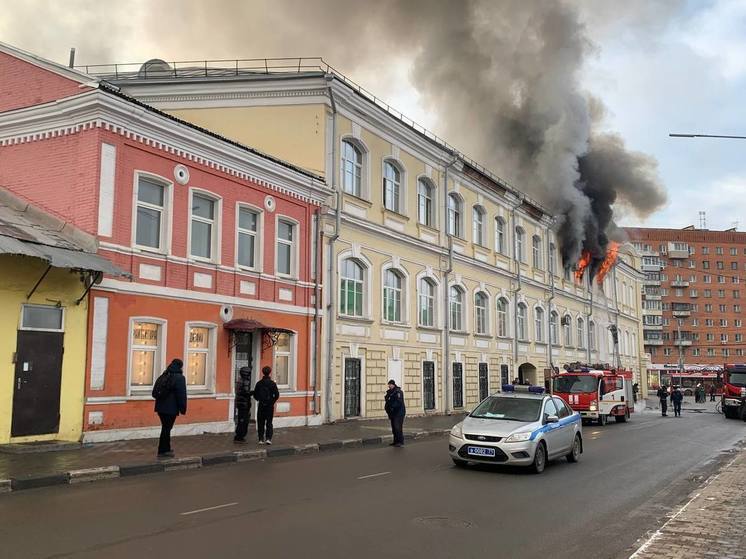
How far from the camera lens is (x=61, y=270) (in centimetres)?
1459

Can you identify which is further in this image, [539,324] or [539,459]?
[539,324]

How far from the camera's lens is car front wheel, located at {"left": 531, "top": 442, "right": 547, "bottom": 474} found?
40.9ft

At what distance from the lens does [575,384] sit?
29.3m

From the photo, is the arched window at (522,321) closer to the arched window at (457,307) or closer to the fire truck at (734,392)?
the arched window at (457,307)

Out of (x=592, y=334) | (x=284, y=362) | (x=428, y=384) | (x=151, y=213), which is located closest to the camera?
(x=151, y=213)

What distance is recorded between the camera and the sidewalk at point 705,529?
6645 mm

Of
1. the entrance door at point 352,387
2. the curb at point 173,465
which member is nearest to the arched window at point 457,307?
the entrance door at point 352,387

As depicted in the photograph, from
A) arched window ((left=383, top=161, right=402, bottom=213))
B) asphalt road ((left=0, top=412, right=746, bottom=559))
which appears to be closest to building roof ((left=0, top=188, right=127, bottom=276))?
asphalt road ((left=0, top=412, right=746, bottom=559))

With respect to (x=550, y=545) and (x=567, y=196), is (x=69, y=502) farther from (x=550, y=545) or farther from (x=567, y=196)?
(x=567, y=196)

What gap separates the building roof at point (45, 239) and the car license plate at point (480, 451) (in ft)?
26.8

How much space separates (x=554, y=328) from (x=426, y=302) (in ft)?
54.6

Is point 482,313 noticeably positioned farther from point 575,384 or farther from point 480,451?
point 480,451

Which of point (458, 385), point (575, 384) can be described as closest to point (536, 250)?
point (458, 385)

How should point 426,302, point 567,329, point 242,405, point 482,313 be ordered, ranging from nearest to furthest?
point 242,405 < point 426,302 < point 482,313 < point 567,329
